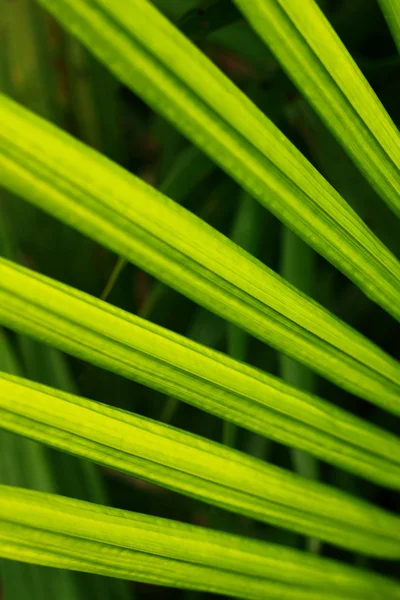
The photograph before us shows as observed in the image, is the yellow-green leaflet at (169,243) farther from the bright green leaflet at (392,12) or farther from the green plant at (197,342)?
the bright green leaflet at (392,12)

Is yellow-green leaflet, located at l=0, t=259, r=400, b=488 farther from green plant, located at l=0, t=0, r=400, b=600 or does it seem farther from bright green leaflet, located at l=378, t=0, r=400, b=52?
bright green leaflet, located at l=378, t=0, r=400, b=52

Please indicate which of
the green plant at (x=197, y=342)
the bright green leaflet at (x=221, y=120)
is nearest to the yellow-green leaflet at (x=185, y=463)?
the green plant at (x=197, y=342)

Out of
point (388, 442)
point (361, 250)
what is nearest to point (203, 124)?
point (361, 250)

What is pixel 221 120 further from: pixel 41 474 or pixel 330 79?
pixel 41 474

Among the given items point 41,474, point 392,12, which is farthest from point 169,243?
point 41,474

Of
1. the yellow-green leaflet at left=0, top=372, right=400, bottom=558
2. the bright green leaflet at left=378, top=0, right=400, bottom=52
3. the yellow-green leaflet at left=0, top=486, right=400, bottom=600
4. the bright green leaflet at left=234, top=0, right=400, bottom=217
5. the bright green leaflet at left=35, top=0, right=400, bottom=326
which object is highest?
the bright green leaflet at left=378, top=0, right=400, bottom=52

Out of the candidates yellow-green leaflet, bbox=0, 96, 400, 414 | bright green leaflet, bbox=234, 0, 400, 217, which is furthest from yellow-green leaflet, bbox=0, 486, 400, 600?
bright green leaflet, bbox=234, 0, 400, 217
